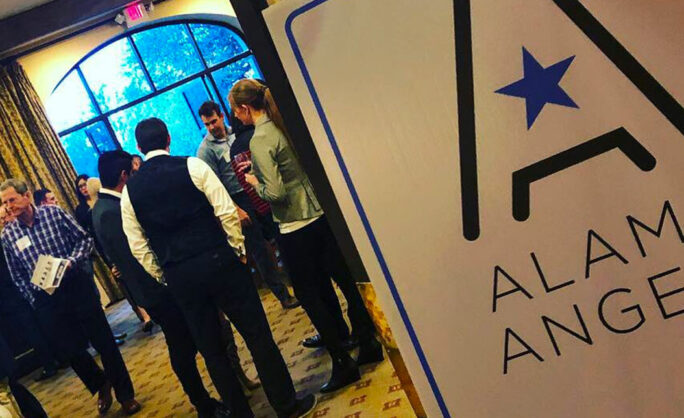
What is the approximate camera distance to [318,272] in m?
2.89

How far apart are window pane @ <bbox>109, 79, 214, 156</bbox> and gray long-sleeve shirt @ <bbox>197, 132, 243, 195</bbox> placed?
4.85 m

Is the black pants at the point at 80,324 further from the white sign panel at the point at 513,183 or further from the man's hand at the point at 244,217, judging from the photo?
the white sign panel at the point at 513,183

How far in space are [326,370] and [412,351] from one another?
101 inches

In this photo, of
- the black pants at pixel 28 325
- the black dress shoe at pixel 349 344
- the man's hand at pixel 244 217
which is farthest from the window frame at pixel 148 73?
the black dress shoe at pixel 349 344

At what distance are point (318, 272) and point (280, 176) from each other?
49 centimetres

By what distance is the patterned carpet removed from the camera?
2701mm

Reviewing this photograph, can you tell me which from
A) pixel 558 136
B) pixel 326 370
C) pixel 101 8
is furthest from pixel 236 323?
pixel 101 8

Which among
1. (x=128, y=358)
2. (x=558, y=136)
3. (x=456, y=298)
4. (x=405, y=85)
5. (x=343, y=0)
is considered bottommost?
(x=128, y=358)

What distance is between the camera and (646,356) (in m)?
0.69

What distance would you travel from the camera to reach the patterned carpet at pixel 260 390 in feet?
8.86

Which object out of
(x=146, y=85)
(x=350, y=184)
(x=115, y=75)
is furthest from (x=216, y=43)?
(x=350, y=184)

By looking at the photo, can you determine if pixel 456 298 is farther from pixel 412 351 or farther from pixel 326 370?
pixel 326 370

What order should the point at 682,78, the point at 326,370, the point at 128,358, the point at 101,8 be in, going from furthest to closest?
1. the point at 101,8
2. the point at 128,358
3. the point at 326,370
4. the point at 682,78

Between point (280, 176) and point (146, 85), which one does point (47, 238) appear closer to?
point (280, 176)
